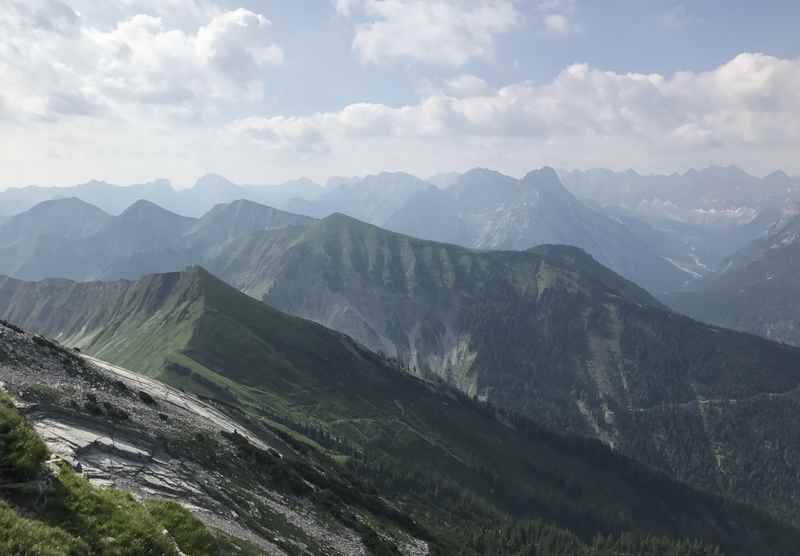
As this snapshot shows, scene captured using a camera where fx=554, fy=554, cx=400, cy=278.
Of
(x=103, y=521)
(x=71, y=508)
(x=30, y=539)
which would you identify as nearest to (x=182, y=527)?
(x=103, y=521)

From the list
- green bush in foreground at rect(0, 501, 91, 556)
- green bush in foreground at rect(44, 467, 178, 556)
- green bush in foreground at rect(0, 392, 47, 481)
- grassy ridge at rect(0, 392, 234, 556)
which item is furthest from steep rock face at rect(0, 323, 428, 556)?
green bush in foreground at rect(0, 501, 91, 556)

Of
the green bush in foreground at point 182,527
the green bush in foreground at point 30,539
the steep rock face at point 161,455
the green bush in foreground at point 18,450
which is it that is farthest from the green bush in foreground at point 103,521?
the steep rock face at point 161,455

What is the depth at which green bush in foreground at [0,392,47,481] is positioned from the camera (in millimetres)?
20188

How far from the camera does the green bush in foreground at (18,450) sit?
66.2 feet

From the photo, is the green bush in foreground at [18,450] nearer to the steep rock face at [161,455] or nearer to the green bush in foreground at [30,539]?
the green bush in foreground at [30,539]

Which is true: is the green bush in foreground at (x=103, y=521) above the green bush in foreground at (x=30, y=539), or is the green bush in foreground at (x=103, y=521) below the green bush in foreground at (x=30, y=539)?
below

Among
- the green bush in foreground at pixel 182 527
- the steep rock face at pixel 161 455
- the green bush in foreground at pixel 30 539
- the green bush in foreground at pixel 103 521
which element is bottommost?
the steep rock face at pixel 161 455

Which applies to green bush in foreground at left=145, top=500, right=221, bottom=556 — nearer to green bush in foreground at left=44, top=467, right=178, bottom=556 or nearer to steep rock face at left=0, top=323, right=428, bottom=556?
green bush in foreground at left=44, top=467, right=178, bottom=556

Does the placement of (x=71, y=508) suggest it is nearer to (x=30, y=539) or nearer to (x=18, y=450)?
(x=18, y=450)

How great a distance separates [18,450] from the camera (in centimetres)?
2042

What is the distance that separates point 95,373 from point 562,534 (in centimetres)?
17809

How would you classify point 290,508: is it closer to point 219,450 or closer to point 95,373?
point 219,450

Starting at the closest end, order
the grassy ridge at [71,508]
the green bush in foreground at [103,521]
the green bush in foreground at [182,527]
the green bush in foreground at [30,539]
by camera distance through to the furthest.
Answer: the green bush in foreground at [30,539]
the grassy ridge at [71,508]
the green bush in foreground at [103,521]
the green bush in foreground at [182,527]

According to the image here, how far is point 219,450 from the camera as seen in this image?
5597 cm
